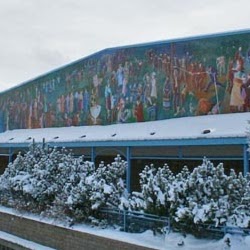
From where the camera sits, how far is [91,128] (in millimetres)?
23266

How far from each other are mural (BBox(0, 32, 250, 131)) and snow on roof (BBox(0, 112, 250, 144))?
460mm

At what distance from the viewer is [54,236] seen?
15586mm

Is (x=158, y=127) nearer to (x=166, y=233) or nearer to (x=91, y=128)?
(x=91, y=128)

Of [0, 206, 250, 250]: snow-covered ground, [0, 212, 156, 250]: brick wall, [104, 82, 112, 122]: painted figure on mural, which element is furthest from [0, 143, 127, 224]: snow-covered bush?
[104, 82, 112, 122]: painted figure on mural

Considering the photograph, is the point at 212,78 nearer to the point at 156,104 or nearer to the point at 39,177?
the point at 156,104

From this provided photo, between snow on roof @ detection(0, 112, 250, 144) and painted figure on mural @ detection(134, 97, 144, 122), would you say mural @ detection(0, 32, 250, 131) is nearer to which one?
painted figure on mural @ detection(134, 97, 144, 122)

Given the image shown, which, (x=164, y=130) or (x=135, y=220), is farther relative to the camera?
(x=164, y=130)

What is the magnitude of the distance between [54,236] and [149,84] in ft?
25.6

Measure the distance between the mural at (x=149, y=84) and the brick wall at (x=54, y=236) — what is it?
635 centimetres

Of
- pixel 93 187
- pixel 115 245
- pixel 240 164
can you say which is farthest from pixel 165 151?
pixel 115 245

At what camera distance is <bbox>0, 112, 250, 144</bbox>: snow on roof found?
51.5 feet

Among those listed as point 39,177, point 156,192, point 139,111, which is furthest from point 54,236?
point 139,111

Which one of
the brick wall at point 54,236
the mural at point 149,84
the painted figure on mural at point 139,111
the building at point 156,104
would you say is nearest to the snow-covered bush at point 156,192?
the brick wall at point 54,236

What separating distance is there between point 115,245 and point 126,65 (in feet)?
34.6
